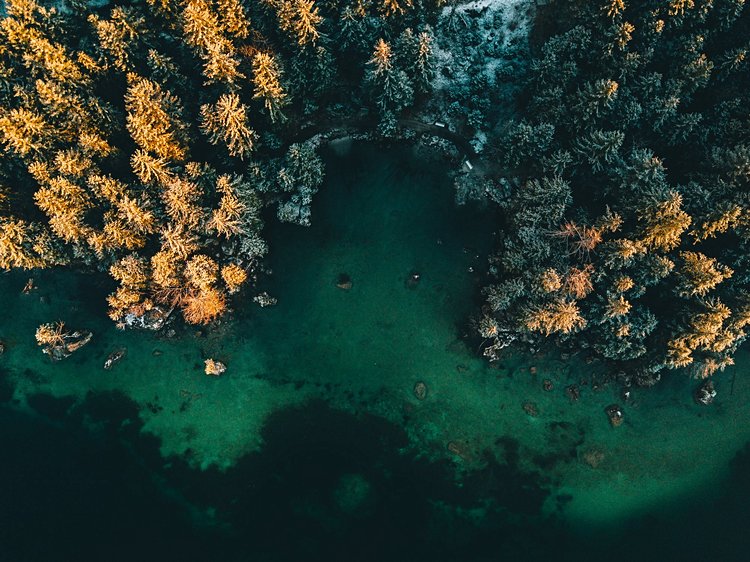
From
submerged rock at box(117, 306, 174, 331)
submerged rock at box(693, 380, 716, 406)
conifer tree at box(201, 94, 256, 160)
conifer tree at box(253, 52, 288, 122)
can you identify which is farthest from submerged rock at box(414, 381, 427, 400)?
conifer tree at box(253, 52, 288, 122)

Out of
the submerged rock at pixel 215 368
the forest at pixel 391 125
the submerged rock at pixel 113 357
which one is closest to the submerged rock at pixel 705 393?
the forest at pixel 391 125

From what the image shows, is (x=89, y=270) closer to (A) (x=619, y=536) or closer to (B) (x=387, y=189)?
(B) (x=387, y=189)

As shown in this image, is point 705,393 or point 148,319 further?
point 705,393

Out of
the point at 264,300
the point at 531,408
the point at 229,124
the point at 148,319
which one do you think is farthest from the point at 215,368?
the point at 531,408

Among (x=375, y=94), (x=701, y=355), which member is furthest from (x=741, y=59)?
(x=375, y=94)

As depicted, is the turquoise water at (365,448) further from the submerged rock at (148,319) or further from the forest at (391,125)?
the forest at (391,125)

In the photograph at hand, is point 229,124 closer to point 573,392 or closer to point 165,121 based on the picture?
point 165,121
